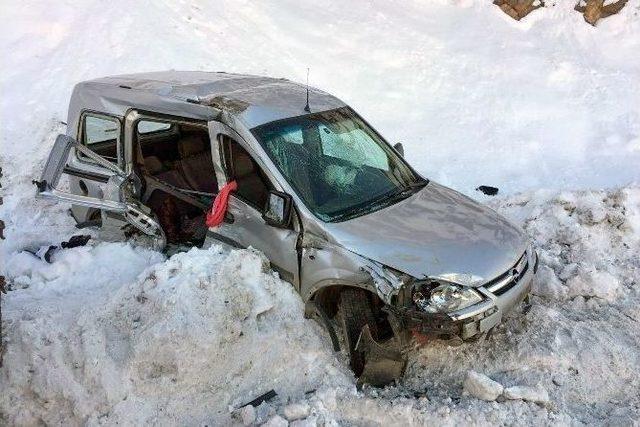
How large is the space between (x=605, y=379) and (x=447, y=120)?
582 cm

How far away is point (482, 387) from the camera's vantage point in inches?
162

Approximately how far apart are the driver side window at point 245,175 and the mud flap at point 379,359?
4.24ft

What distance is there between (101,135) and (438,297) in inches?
145

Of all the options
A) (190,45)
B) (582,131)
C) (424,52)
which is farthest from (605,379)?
(190,45)

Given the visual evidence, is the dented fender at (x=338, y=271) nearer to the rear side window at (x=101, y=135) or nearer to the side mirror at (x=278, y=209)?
the side mirror at (x=278, y=209)

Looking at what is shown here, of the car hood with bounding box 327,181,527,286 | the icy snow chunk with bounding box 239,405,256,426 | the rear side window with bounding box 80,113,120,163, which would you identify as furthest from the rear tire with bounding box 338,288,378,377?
the rear side window with bounding box 80,113,120,163

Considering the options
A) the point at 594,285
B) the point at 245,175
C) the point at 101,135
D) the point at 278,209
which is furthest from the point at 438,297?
the point at 101,135

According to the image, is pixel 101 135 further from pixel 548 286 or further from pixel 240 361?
pixel 548 286

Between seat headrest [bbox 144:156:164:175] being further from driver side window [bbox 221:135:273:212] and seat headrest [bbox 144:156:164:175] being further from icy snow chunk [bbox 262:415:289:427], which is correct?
icy snow chunk [bbox 262:415:289:427]

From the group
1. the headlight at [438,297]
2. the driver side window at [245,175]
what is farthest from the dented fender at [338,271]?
the driver side window at [245,175]

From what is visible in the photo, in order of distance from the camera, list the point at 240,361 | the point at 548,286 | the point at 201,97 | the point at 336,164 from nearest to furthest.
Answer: the point at 240,361 → the point at 336,164 → the point at 201,97 → the point at 548,286

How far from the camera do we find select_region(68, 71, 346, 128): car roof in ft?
16.9

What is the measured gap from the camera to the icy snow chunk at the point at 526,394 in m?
4.09

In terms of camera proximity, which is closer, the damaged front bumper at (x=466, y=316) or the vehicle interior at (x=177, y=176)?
the damaged front bumper at (x=466, y=316)
